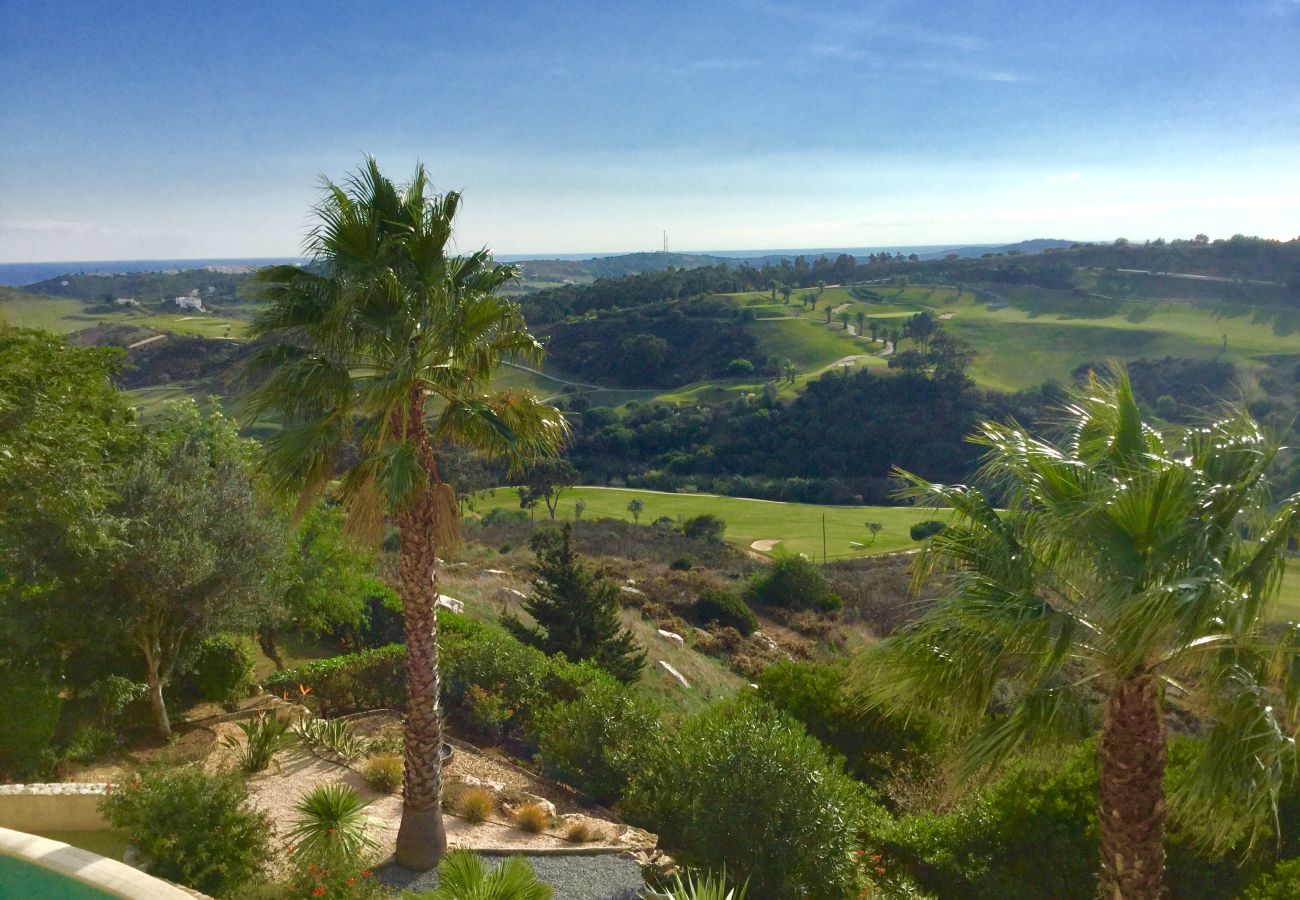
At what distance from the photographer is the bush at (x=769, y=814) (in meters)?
8.20

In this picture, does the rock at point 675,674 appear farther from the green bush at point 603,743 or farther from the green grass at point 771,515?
the green grass at point 771,515

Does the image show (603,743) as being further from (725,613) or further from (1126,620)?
(725,613)

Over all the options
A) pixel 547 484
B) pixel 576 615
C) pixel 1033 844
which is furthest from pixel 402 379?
pixel 547 484

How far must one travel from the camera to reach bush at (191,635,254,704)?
42.1 feet

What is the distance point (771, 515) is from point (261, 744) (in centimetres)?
4466

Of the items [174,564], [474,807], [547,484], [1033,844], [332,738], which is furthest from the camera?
[547,484]

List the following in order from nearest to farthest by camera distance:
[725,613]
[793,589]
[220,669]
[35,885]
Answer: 1. [35,885]
2. [220,669]
3. [725,613]
4. [793,589]

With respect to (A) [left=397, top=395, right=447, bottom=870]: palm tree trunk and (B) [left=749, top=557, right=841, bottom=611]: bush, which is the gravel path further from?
(B) [left=749, top=557, right=841, bottom=611]: bush

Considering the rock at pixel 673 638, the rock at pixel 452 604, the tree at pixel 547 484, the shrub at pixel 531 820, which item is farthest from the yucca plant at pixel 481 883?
the tree at pixel 547 484

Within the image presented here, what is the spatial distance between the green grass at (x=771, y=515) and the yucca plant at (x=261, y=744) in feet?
108

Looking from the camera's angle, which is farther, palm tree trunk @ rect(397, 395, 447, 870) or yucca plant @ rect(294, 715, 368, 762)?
yucca plant @ rect(294, 715, 368, 762)

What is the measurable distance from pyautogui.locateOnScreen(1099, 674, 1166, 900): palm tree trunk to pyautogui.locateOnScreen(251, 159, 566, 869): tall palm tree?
508cm

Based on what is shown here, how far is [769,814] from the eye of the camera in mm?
8289

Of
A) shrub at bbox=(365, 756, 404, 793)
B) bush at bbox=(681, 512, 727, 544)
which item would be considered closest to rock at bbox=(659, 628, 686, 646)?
shrub at bbox=(365, 756, 404, 793)
